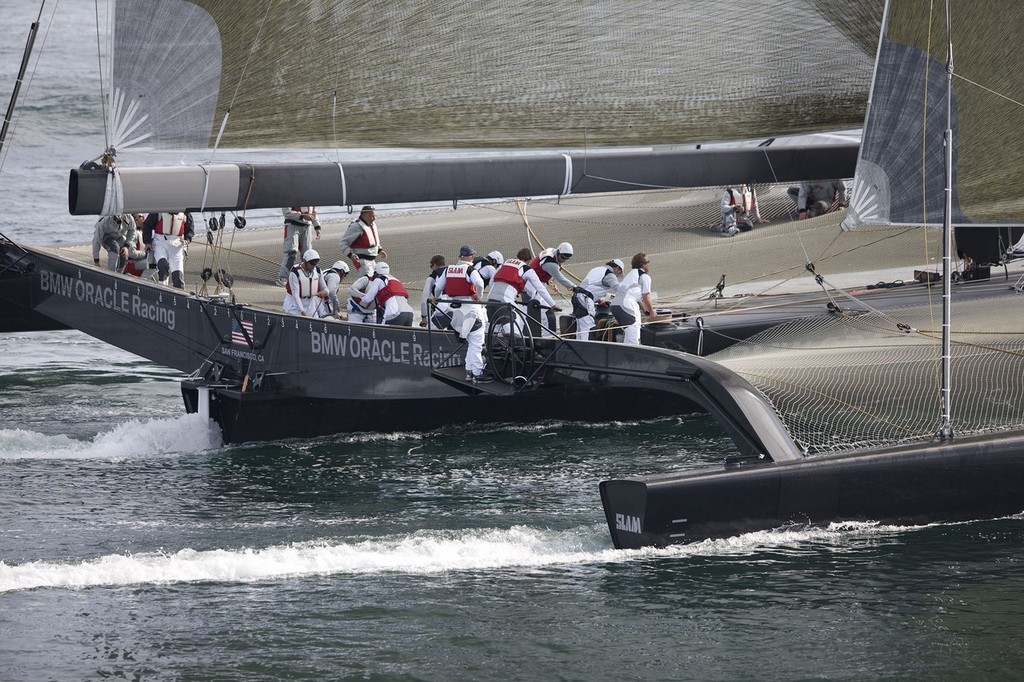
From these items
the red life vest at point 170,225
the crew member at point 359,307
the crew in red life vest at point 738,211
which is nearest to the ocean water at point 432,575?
the crew member at point 359,307

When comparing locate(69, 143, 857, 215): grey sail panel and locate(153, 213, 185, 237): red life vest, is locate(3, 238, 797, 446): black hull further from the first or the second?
locate(69, 143, 857, 215): grey sail panel

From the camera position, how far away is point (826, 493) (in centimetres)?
1122

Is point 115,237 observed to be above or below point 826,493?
above

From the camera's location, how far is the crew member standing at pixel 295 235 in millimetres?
18016

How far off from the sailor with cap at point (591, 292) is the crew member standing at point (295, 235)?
4.25 metres

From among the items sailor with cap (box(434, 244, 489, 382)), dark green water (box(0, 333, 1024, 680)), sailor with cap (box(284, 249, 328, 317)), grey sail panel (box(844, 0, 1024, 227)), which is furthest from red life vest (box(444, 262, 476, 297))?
grey sail panel (box(844, 0, 1024, 227))

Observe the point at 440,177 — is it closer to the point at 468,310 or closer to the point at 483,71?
the point at 483,71

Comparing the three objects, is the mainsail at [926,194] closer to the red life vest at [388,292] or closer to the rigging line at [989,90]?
the rigging line at [989,90]

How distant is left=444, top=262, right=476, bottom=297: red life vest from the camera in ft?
47.6

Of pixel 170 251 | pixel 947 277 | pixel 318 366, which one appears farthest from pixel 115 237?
pixel 947 277

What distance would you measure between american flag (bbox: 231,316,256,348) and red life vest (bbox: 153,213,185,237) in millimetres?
2612

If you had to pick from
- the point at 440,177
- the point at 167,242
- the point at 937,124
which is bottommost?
the point at 167,242

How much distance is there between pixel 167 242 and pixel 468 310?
522 centimetres

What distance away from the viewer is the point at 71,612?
983 cm
